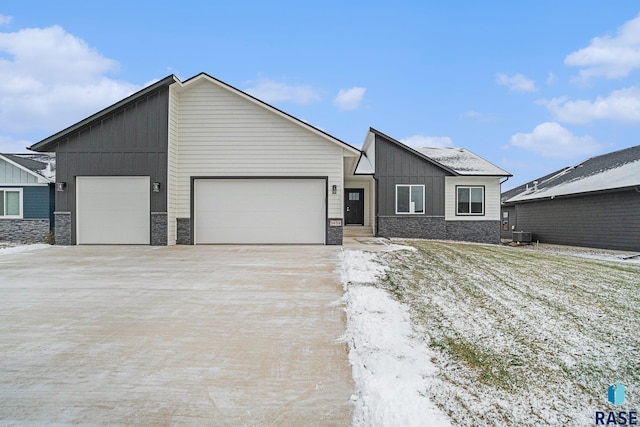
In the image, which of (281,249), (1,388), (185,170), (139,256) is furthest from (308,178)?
(1,388)

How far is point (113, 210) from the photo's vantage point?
508 inches

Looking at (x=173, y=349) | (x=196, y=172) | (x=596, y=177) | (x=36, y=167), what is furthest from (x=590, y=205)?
(x=36, y=167)

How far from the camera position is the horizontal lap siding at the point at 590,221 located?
577 inches

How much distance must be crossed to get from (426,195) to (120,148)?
39.4 feet

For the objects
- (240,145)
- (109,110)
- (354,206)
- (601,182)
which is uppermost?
(109,110)

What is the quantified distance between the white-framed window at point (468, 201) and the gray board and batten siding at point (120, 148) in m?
12.5

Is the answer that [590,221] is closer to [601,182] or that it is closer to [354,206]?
[601,182]

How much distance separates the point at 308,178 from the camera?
43.0ft

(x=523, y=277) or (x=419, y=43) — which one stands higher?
(x=419, y=43)

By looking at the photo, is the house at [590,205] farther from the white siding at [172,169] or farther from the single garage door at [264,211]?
the white siding at [172,169]

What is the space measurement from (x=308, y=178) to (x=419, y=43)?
669 centimetres

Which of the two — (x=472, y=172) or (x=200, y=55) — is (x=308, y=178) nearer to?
(x=200, y=55)

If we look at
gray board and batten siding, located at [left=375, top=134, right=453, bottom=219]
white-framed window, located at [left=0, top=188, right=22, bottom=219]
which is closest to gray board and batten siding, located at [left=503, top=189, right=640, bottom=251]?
gray board and batten siding, located at [left=375, top=134, right=453, bottom=219]

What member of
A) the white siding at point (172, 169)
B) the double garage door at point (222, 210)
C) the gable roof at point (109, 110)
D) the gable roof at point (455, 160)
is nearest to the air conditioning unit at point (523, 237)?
the gable roof at point (455, 160)
